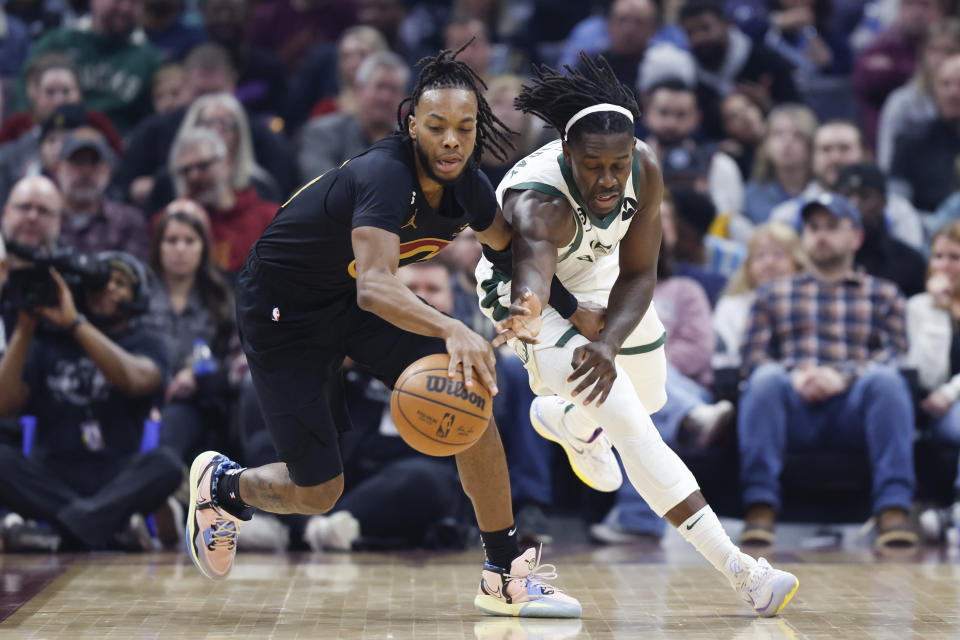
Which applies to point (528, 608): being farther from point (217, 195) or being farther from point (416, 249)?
point (217, 195)

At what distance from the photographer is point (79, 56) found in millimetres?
9312

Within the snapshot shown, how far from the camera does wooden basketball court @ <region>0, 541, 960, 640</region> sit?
4.13m

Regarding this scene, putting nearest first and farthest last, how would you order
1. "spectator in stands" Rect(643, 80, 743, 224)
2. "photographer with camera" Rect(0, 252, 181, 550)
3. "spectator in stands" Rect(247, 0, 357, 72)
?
"photographer with camera" Rect(0, 252, 181, 550) → "spectator in stands" Rect(643, 80, 743, 224) → "spectator in stands" Rect(247, 0, 357, 72)

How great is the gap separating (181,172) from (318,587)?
3.59 m

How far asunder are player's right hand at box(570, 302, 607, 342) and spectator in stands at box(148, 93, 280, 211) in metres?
4.00

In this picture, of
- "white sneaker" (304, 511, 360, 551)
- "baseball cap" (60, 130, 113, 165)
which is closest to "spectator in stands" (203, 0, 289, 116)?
"baseball cap" (60, 130, 113, 165)

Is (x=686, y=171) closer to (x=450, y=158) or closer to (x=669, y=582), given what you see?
(x=669, y=582)

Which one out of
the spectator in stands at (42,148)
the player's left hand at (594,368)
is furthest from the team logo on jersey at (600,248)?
the spectator in stands at (42,148)

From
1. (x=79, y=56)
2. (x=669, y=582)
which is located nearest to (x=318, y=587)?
(x=669, y=582)

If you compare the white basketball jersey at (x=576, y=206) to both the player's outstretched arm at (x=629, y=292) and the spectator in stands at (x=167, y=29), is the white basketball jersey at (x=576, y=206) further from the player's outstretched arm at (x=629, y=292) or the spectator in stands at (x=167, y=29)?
the spectator in stands at (x=167, y=29)

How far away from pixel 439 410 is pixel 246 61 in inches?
255

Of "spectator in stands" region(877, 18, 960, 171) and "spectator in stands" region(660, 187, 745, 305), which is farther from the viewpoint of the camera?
"spectator in stands" region(877, 18, 960, 171)

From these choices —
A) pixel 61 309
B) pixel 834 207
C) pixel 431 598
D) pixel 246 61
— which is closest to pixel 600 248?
pixel 431 598

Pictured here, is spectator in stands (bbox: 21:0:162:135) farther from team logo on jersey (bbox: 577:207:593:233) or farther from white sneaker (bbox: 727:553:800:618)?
white sneaker (bbox: 727:553:800:618)
